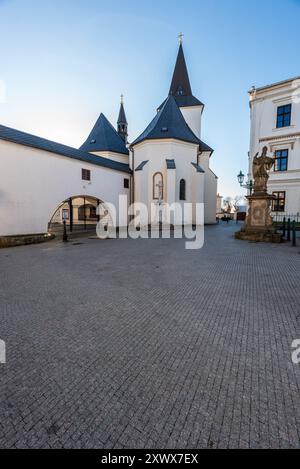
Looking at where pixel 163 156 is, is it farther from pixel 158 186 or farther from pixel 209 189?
pixel 209 189

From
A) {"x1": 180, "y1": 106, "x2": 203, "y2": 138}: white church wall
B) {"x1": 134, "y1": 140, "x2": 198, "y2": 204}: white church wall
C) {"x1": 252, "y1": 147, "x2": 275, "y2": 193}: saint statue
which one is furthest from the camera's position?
{"x1": 180, "y1": 106, "x2": 203, "y2": 138}: white church wall

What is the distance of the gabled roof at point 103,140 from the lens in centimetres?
2603

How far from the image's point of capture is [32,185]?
11.9m

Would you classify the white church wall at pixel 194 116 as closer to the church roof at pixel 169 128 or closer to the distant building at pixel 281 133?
the church roof at pixel 169 128

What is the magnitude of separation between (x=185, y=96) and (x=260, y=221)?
1018 inches

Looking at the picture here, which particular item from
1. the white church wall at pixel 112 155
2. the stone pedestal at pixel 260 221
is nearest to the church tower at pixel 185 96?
the white church wall at pixel 112 155

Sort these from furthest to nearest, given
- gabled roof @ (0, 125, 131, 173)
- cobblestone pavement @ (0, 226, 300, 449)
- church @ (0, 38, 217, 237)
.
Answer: church @ (0, 38, 217, 237), gabled roof @ (0, 125, 131, 173), cobblestone pavement @ (0, 226, 300, 449)

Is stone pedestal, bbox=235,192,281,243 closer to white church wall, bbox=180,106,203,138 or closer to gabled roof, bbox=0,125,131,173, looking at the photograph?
gabled roof, bbox=0,125,131,173

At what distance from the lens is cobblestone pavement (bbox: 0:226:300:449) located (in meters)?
1.58

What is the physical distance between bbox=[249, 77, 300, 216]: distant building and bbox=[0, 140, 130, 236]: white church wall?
1690 centimetres

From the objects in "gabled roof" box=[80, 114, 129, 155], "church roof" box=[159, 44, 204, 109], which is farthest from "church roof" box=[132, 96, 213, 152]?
"church roof" box=[159, 44, 204, 109]

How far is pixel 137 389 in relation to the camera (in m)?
1.97

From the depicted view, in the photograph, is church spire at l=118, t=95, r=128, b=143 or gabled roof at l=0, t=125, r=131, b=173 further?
church spire at l=118, t=95, r=128, b=143

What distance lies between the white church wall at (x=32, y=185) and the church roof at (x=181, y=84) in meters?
22.3
